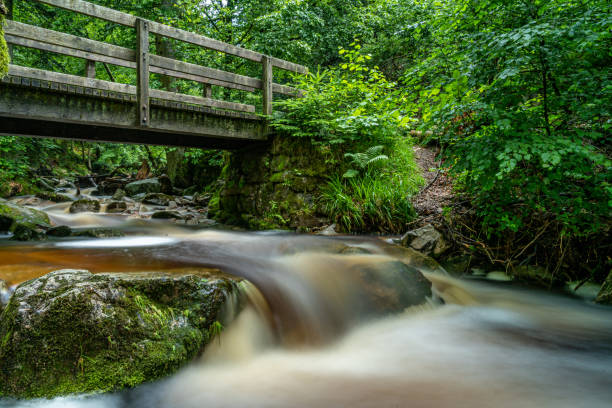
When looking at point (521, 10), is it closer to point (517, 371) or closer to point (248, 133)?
point (517, 371)

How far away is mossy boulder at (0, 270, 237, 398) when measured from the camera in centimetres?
207

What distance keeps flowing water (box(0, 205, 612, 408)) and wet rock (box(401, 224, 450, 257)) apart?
1.46ft

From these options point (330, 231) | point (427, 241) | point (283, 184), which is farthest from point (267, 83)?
point (427, 241)

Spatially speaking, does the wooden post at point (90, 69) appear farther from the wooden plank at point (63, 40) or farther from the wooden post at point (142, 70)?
the wooden post at point (142, 70)

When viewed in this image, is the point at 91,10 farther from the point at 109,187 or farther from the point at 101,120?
the point at 109,187

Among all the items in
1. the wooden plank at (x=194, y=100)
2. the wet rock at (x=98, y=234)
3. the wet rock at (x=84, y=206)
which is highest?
the wooden plank at (x=194, y=100)

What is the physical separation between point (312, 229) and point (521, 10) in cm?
451

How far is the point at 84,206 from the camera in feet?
31.4

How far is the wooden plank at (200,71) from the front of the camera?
5867 millimetres

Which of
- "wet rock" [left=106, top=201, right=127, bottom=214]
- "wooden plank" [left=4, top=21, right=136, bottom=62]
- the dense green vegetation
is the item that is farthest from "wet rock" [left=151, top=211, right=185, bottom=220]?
"wooden plank" [left=4, top=21, right=136, bottom=62]

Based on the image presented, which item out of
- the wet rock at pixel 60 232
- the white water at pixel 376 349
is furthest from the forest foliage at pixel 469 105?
the wet rock at pixel 60 232

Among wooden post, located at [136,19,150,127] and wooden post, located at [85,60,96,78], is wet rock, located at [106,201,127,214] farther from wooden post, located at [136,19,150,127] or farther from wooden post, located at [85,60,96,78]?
wooden post, located at [85,60,96,78]

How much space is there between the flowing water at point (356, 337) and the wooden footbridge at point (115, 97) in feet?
6.58

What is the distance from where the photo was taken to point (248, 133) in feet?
23.9
